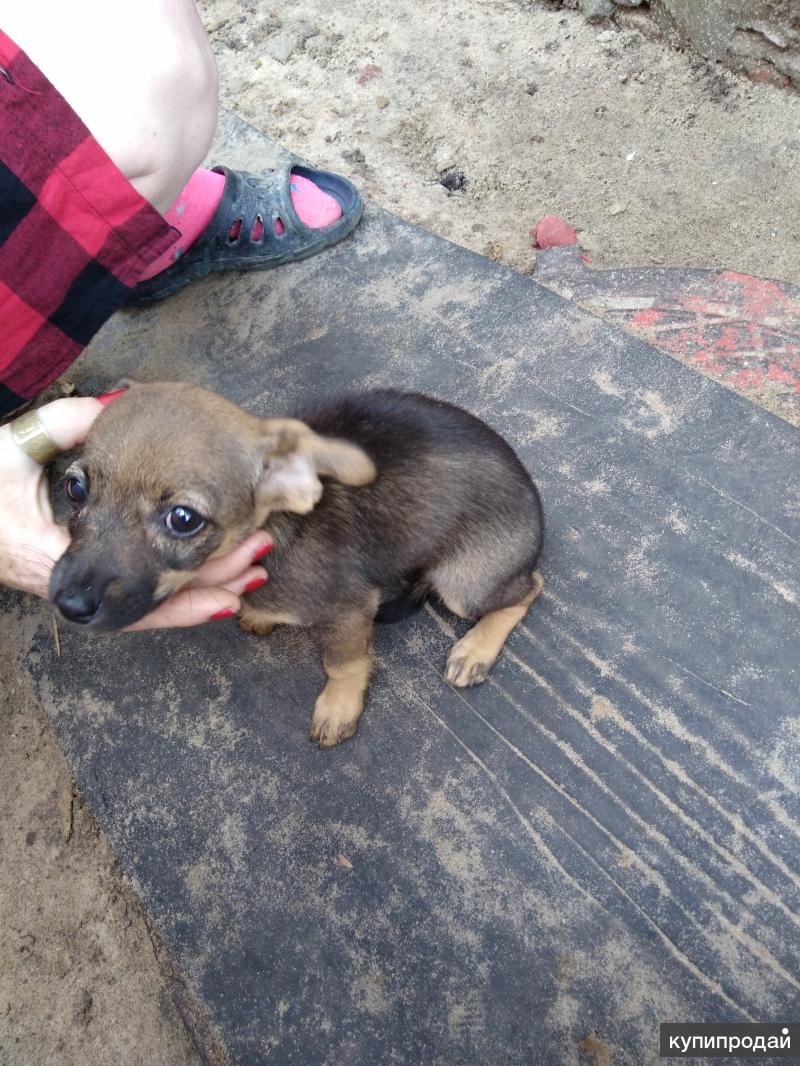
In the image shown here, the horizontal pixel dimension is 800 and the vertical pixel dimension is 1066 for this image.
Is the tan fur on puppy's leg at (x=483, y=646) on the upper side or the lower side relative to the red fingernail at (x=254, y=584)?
lower

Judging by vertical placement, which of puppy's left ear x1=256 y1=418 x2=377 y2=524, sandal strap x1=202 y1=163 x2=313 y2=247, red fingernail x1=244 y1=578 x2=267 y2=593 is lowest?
red fingernail x1=244 y1=578 x2=267 y2=593

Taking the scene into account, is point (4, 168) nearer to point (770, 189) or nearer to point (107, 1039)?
point (107, 1039)

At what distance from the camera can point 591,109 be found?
5.14m

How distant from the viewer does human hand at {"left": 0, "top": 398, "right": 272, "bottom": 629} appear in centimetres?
269

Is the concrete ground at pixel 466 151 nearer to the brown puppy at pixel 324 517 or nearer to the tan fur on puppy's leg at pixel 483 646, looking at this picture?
the brown puppy at pixel 324 517

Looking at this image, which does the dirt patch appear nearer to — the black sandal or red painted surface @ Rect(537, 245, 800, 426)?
red painted surface @ Rect(537, 245, 800, 426)

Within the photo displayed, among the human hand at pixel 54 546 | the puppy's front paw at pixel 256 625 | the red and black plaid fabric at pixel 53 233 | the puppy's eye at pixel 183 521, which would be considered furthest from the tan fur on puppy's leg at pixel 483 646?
the red and black plaid fabric at pixel 53 233

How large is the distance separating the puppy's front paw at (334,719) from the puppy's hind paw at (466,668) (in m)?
0.37

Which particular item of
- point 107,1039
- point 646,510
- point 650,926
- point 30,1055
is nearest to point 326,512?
point 646,510

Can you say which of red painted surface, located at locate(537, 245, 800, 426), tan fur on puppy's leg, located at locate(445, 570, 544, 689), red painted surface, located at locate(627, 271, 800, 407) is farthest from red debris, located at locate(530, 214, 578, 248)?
→ tan fur on puppy's leg, located at locate(445, 570, 544, 689)

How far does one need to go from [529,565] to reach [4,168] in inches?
86.3

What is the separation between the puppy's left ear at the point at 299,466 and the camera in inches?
94.1

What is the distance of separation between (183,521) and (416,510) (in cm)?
84

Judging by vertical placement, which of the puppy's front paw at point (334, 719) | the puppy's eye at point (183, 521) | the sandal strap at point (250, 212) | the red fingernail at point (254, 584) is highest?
the puppy's eye at point (183, 521)
